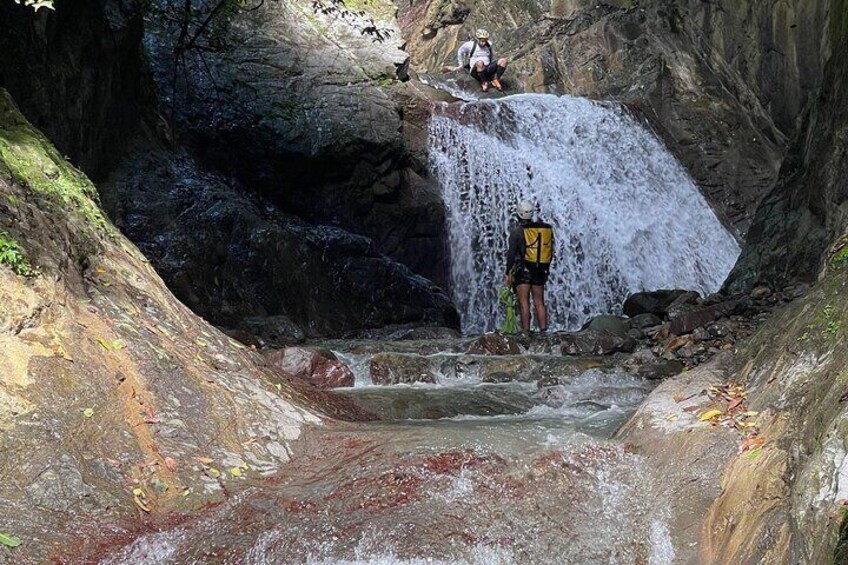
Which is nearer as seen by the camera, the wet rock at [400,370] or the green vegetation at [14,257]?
the green vegetation at [14,257]

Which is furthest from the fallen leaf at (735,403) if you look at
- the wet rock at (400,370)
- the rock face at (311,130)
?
the rock face at (311,130)

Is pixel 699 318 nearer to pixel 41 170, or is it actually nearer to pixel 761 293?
pixel 761 293

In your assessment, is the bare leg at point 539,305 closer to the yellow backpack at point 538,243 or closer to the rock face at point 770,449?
the yellow backpack at point 538,243

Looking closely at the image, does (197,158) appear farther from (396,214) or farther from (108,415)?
(108,415)

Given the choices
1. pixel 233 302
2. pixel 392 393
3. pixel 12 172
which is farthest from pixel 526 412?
pixel 233 302

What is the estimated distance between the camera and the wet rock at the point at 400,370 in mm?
8398

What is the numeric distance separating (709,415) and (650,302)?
27.8 feet

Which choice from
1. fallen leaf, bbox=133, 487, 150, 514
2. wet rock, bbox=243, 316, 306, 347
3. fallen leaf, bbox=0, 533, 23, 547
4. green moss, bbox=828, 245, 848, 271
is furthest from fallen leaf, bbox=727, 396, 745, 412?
wet rock, bbox=243, 316, 306, 347

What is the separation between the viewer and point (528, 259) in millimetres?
10438

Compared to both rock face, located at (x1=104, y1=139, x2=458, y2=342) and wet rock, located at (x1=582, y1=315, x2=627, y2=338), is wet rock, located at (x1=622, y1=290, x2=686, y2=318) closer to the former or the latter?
wet rock, located at (x1=582, y1=315, x2=627, y2=338)

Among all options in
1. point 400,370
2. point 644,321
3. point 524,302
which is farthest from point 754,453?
point 644,321

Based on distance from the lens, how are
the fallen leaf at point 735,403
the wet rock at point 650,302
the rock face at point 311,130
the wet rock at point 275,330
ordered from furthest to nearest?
the rock face at point 311,130
the wet rock at point 650,302
the wet rock at point 275,330
the fallen leaf at point 735,403

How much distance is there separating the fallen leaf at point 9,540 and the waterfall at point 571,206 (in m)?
11.7

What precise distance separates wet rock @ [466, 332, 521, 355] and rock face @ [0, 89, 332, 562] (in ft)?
12.9
